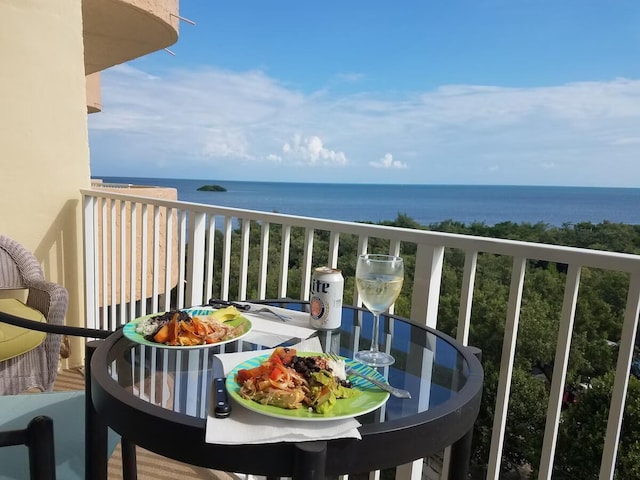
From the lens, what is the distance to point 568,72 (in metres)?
38.4

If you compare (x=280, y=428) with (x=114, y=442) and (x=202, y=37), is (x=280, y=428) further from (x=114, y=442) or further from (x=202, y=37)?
(x=202, y=37)

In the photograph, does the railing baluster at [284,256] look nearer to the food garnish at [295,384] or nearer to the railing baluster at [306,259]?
the railing baluster at [306,259]

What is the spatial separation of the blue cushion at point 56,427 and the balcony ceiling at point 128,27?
14.3 feet

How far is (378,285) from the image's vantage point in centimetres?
111

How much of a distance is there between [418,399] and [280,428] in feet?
1.04

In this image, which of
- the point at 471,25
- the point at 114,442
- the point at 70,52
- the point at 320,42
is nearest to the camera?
the point at 114,442

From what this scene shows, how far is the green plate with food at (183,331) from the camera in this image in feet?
3.60

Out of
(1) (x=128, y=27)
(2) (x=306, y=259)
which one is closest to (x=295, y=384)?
(2) (x=306, y=259)

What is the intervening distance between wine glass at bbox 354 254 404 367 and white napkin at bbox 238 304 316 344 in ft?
0.64

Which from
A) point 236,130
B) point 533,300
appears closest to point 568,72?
point 236,130

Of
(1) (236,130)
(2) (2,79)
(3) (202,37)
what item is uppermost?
(3) (202,37)

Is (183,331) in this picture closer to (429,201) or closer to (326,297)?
(326,297)

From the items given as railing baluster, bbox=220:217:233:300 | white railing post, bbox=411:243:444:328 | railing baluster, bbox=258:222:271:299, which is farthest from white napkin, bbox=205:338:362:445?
railing baluster, bbox=220:217:233:300

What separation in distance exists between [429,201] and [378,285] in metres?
54.8
